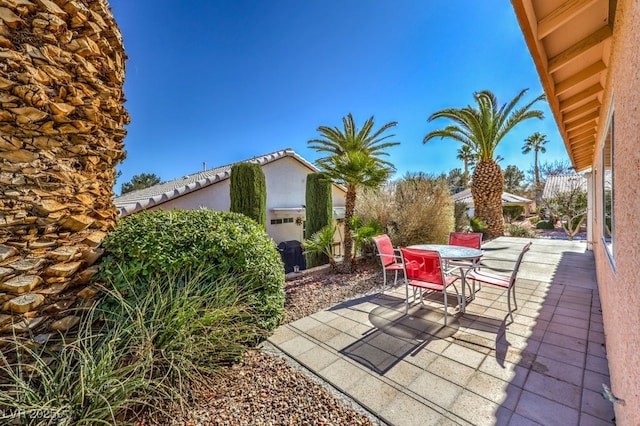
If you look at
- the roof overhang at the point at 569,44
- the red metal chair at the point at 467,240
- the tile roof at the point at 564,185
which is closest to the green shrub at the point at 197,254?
the roof overhang at the point at 569,44

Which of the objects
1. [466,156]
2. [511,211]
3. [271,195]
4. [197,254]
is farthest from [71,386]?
[466,156]

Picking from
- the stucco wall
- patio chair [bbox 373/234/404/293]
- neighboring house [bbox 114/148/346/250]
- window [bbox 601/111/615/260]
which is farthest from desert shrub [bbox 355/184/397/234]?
window [bbox 601/111/615/260]

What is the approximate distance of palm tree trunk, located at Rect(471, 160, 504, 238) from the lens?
14562 millimetres

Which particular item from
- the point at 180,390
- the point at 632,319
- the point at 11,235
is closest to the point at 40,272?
the point at 11,235

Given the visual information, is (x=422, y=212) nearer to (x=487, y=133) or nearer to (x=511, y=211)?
(x=487, y=133)

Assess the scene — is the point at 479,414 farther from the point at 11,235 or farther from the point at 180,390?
the point at 11,235

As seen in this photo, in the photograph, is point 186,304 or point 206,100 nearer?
point 186,304

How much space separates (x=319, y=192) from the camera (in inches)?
486

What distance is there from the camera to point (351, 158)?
26.6 feet

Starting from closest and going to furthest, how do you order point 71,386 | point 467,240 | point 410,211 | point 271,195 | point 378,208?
point 71,386
point 467,240
point 410,211
point 378,208
point 271,195

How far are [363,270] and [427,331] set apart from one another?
4426 mm

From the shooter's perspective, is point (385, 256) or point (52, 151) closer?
point (52, 151)

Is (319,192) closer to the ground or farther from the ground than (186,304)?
farther from the ground

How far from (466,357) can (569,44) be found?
13.7 feet
